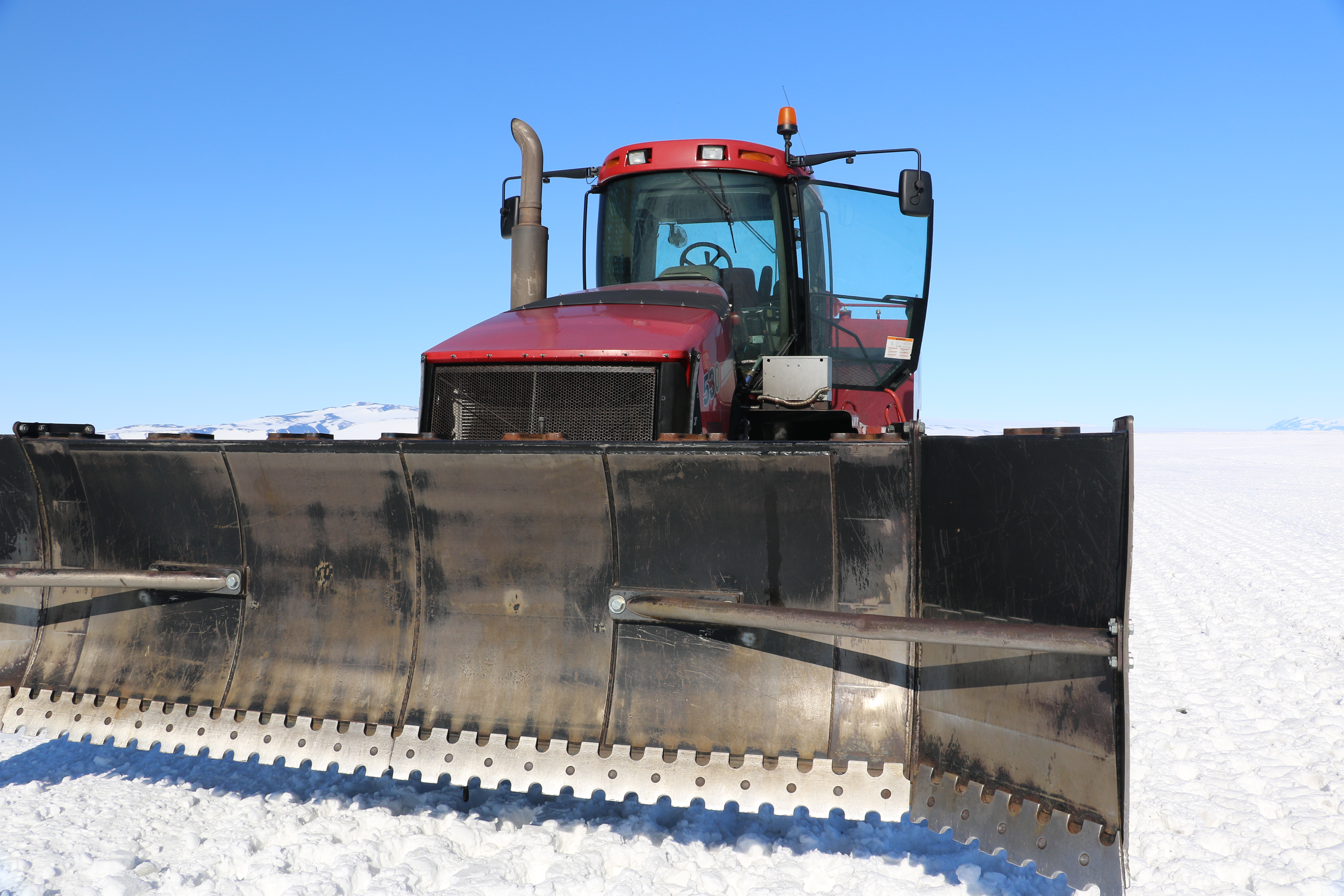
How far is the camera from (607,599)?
3.03m

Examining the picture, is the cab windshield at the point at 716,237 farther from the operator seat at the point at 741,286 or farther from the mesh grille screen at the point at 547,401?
the mesh grille screen at the point at 547,401

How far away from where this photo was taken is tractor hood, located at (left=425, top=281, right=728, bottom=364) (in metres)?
3.54

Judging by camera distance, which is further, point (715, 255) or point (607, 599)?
point (715, 255)

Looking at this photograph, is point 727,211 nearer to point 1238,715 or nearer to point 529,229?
point 529,229

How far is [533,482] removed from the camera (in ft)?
9.92

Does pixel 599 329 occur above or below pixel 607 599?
above

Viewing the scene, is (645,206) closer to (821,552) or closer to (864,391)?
(864,391)

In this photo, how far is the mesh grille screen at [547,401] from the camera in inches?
139

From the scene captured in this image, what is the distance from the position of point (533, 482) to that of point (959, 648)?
4.78 feet

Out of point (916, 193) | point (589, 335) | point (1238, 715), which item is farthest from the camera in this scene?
point (916, 193)

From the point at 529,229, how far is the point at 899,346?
2.40 m

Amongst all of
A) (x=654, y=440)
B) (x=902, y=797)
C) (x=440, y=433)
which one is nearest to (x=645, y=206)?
(x=440, y=433)

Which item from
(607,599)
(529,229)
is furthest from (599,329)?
(529,229)

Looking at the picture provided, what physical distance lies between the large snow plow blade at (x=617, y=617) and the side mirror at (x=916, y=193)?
236 cm
